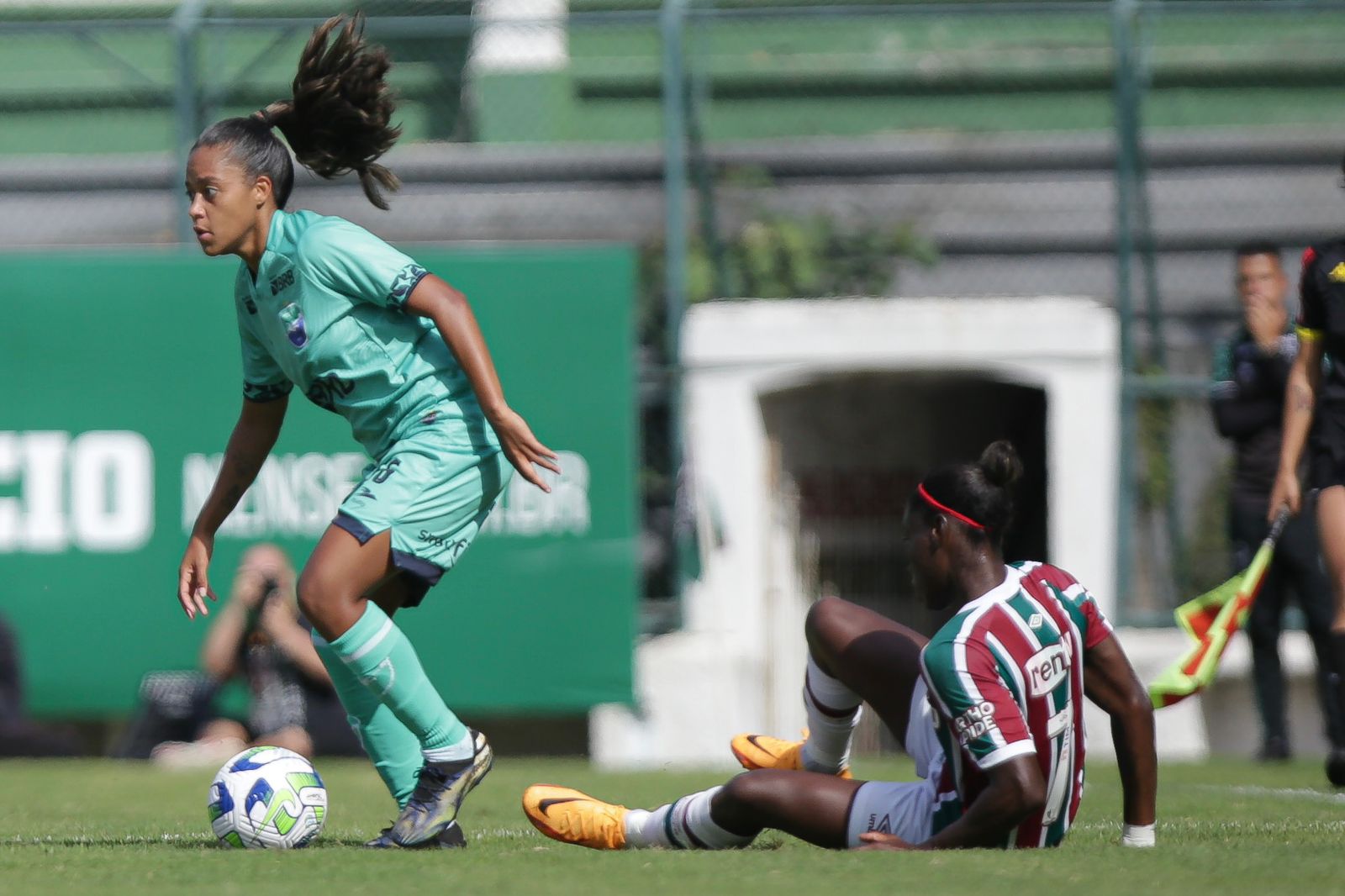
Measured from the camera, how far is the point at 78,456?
8.84 metres

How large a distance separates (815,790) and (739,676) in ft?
17.3

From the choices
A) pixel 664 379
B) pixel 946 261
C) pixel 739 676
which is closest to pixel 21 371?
pixel 664 379

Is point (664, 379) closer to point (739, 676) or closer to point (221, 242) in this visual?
Answer: point (739, 676)

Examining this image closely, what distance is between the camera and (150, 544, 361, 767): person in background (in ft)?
28.1

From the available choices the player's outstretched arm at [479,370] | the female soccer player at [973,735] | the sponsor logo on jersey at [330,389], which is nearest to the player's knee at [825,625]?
the female soccer player at [973,735]

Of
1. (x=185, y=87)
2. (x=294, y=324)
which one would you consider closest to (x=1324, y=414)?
(x=294, y=324)

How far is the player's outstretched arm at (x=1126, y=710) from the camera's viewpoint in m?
3.99

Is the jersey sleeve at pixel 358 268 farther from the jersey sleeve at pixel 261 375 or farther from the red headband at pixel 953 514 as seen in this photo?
the red headband at pixel 953 514

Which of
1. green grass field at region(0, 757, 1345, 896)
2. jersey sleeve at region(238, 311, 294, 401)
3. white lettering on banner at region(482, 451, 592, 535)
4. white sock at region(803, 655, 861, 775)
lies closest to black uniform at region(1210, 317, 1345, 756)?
green grass field at region(0, 757, 1345, 896)

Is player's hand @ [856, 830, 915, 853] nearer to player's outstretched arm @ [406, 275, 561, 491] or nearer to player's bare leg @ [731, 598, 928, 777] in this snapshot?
player's bare leg @ [731, 598, 928, 777]

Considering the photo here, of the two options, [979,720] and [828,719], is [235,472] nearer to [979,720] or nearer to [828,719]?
[828,719]

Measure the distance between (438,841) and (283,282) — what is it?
1430 mm

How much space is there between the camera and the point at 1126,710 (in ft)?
13.2

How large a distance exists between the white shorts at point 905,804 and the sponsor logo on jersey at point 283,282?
1.83 metres
